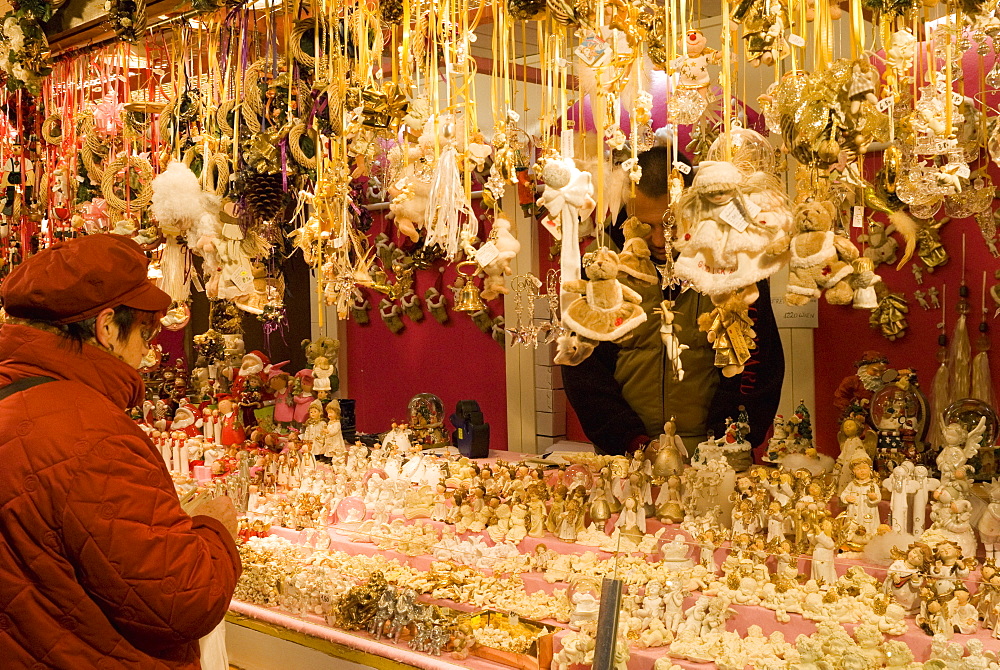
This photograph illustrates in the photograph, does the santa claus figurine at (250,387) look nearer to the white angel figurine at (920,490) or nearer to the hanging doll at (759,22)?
the white angel figurine at (920,490)

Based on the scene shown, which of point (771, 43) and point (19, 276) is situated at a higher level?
point (771, 43)

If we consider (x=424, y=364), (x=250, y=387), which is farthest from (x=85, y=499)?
(x=424, y=364)

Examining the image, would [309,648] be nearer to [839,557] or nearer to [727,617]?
[727,617]

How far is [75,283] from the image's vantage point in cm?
154

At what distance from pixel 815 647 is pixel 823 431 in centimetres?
162

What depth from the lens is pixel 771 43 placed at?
147 centimetres

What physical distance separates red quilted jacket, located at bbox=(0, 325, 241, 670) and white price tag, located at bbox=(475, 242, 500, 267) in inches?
30.0

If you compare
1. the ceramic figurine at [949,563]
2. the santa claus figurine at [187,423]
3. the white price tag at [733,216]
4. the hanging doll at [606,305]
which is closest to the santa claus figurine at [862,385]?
the ceramic figurine at [949,563]

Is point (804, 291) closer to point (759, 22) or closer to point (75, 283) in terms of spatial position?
point (759, 22)

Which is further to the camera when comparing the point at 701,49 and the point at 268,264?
the point at 268,264

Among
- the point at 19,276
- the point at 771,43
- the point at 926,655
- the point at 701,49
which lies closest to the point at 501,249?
the point at 701,49

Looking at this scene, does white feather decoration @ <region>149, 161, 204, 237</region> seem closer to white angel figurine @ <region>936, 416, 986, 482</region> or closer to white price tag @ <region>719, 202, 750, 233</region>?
white price tag @ <region>719, 202, 750, 233</region>

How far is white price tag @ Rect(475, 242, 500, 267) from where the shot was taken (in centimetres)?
202

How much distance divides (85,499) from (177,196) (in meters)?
1.11
